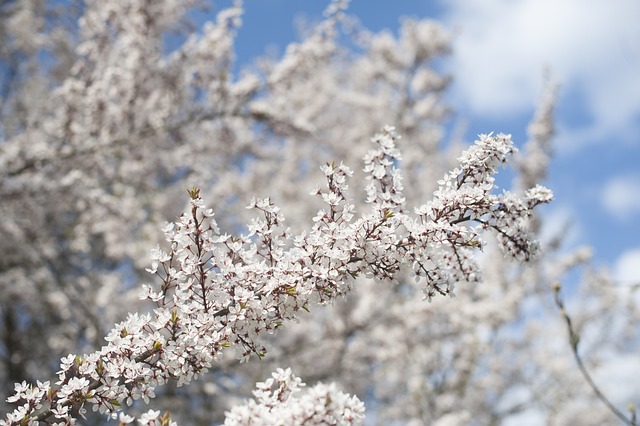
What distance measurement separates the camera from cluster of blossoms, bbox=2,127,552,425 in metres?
2.12

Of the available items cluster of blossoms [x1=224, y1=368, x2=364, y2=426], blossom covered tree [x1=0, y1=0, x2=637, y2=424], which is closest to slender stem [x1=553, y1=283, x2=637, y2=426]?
blossom covered tree [x1=0, y1=0, x2=637, y2=424]

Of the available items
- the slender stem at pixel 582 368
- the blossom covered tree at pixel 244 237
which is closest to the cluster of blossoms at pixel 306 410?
the blossom covered tree at pixel 244 237

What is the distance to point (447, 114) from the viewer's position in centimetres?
1622

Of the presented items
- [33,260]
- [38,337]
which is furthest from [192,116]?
[38,337]

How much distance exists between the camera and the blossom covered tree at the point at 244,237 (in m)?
2.18

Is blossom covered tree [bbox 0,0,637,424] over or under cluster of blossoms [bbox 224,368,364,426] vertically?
over

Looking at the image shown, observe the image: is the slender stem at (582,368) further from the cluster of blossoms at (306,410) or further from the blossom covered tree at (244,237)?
the cluster of blossoms at (306,410)

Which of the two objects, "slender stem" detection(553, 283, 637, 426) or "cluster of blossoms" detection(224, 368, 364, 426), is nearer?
"cluster of blossoms" detection(224, 368, 364, 426)

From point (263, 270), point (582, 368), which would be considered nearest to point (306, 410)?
point (263, 270)

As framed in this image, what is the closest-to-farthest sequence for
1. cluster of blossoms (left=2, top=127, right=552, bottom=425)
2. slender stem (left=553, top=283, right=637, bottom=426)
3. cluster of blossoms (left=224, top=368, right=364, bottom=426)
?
1. cluster of blossoms (left=224, top=368, right=364, bottom=426)
2. cluster of blossoms (left=2, top=127, right=552, bottom=425)
3. slender stem (left=553, top=283, right=637, bottom=426)

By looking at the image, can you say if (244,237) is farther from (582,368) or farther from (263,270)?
(582,368)

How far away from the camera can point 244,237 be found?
2277mm

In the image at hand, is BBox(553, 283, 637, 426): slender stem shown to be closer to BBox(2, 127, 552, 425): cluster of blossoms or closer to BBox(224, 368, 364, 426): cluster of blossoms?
BBox(2, 127, 552, 425): cluster of blossoms

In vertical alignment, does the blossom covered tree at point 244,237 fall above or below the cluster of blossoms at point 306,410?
above
